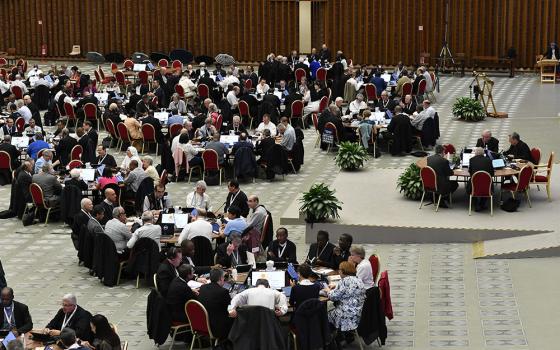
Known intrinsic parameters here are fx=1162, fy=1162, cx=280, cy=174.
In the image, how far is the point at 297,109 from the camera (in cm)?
2784

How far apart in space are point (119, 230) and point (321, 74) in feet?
54.9

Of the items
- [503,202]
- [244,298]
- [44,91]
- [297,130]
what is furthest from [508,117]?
[244,298]

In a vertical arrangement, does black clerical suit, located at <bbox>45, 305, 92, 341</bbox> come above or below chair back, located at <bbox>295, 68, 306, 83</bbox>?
below

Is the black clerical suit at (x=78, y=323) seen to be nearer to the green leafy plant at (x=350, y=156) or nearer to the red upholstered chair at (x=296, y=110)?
the green leafy plant at (x=350, y=156)

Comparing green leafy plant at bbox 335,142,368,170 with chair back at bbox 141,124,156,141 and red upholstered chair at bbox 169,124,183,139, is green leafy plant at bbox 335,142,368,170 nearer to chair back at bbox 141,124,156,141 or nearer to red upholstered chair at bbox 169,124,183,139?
red upholstered chair at bbox 169,124,183,139

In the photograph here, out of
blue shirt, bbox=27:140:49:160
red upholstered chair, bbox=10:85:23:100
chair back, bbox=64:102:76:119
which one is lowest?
blue shirt, bbox=27:140:49:160

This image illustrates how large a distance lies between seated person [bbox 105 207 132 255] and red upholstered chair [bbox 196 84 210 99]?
1297cm

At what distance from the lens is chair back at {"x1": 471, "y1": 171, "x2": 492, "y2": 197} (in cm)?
1916

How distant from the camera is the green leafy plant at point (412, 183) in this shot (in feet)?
66.3

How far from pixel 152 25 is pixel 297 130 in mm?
17978

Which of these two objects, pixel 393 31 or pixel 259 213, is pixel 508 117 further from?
pixel 259 213

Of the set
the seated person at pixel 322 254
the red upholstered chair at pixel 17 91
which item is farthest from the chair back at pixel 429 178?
the red upholstered chair at pixel 17 91

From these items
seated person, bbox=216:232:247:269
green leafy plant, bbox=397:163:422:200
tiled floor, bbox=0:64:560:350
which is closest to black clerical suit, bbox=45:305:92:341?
tiled floor, bbox=0:64:560:350

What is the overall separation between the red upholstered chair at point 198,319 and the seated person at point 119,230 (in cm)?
331
